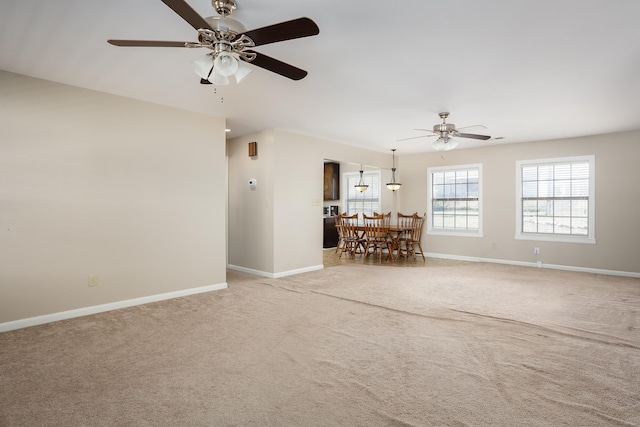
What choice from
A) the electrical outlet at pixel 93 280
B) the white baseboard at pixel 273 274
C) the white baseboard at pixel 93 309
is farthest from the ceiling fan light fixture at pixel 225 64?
the white baseboard at pixel 273 274

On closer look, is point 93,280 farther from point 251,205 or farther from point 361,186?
point 361,186

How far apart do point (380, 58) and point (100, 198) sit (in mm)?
3253

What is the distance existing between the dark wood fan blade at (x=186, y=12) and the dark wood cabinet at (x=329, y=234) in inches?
295

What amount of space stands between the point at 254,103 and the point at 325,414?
3.40 meters

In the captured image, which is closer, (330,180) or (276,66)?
(276,66)

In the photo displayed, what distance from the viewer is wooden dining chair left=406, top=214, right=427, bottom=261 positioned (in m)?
7.47

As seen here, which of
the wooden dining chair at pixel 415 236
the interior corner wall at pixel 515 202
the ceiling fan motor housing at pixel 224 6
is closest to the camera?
the ceiling fan motor housing at pixel 224 6

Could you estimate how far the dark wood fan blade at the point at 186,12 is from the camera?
1.65 m

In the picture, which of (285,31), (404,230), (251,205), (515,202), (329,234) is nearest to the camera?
(285,31)

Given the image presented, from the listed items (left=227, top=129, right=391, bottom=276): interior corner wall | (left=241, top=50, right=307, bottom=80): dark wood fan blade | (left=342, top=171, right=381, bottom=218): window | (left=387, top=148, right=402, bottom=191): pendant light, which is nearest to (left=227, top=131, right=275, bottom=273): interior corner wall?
(left=227, top=129, right=391, bottom=276): interior corner wall

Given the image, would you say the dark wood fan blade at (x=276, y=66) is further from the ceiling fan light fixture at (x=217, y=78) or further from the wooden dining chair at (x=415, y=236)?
the wooden dining chair at (x=415, y=236)

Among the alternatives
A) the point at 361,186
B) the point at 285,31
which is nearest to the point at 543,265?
the point at 361,186

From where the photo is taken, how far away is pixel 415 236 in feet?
25.6

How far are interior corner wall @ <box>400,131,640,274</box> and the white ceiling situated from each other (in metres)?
1.20
